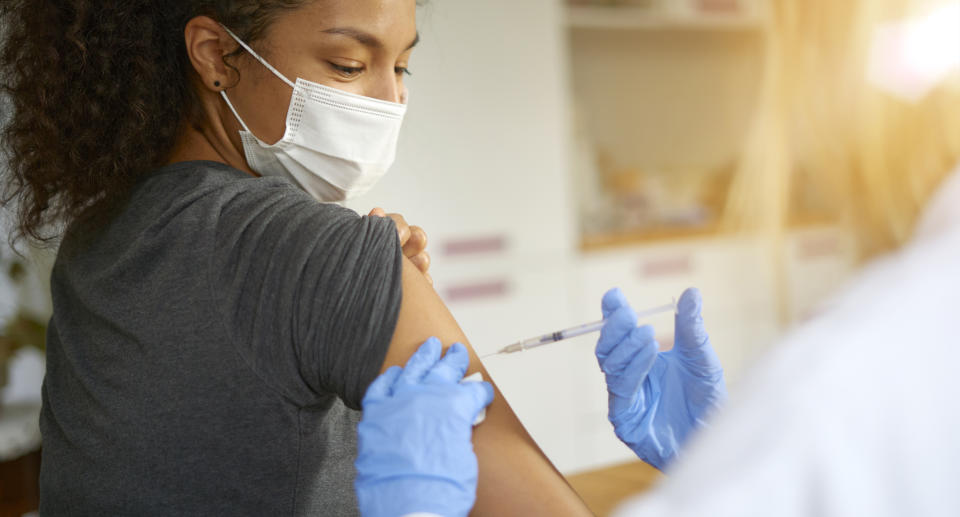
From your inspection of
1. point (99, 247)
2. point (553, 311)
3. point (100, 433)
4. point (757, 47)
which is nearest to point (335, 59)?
point (99, 247)

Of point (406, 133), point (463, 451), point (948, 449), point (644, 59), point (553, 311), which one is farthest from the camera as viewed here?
point (644, 59)

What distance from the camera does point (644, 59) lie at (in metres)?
3.72

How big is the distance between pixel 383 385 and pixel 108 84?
516 millimetres

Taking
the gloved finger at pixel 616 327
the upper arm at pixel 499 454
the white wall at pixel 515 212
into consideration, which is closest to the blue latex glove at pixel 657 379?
the gloved finger at pixel 616 327

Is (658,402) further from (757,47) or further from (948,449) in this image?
(757,47)

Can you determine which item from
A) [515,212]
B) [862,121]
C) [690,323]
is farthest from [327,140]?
[515,212]

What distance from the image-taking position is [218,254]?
2.75 feet

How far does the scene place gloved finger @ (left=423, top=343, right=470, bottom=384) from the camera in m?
0.77

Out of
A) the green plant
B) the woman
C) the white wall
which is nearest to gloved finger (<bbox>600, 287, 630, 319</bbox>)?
the woman

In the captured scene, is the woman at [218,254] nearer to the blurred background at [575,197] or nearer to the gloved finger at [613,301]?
the gloved finger at [613,301]

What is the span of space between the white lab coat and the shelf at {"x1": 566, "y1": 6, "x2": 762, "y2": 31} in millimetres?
2766

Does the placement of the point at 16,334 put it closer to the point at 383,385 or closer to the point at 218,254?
the point at 218,254

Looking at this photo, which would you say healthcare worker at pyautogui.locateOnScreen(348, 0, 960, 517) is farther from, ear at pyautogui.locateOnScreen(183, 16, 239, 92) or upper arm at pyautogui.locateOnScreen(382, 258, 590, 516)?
ear at pyautogui.locateOnScreen(183, 16, 239, 92)

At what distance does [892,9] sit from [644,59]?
9.19 ft
